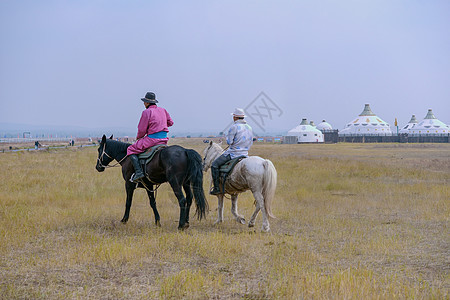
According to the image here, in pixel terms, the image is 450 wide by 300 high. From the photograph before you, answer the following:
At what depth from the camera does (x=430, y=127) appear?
104688 mm

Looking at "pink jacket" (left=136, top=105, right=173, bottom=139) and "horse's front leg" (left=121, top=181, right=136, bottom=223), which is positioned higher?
"pink jacket" (left=136, top=105, right=173, bottom=139)

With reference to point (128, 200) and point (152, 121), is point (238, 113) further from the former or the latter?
point (128, 200)

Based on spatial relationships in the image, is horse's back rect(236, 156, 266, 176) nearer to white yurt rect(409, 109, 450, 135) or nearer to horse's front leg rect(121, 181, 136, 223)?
horse's front leg rect(121, 181, 136, 223)

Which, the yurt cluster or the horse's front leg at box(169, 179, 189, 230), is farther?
the yurt cluster

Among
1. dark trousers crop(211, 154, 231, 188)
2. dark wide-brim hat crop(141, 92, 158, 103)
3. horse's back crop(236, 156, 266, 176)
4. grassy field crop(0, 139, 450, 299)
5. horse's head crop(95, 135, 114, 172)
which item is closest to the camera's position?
grassy field crop(0, 139, 450, 299)

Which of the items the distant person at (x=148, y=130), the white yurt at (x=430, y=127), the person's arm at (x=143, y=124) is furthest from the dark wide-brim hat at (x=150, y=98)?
the white yurt at (x=430, y=127)

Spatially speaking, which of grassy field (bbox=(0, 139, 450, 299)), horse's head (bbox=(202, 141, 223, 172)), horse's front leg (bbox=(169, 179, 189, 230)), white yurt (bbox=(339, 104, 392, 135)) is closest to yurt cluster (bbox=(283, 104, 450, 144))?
white yurt (bbox=(339, 104, 392, 135))

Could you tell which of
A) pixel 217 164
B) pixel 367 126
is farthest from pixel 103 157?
pixel 367 126

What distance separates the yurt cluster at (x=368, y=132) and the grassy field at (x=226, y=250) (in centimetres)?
8319

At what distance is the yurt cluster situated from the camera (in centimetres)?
9394

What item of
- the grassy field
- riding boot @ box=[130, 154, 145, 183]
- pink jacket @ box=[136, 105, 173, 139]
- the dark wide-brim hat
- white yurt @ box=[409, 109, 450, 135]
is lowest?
the grassy field

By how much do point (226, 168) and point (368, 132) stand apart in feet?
326

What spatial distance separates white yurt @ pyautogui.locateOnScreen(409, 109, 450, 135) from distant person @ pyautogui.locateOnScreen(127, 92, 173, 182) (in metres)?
104

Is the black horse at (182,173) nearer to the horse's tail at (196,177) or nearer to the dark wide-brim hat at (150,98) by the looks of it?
the horse's tail at (196,177)
